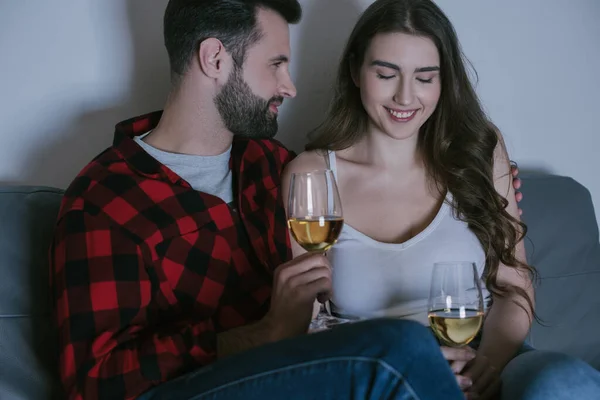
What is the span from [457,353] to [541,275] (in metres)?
0.75

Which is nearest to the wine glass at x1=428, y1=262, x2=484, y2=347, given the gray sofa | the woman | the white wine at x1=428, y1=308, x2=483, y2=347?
the white wine at x1=428, y1=308, x2=483, y2=347

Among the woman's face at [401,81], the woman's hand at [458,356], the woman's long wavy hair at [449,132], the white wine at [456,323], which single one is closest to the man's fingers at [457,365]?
the woman's hand at [458,356]

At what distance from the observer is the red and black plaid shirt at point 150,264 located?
1.42 m

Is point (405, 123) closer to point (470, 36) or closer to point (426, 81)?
point (426, 81)

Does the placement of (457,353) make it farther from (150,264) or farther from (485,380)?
(150,264)

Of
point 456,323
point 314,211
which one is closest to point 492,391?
point 456,323

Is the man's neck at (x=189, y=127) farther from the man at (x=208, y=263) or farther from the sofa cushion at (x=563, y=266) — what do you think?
the sofa cushion at (x=563, y=266)

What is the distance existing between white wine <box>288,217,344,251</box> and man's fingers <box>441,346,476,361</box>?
0.30 m

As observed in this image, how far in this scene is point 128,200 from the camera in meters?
1.57

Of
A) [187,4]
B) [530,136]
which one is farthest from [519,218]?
[187,4]

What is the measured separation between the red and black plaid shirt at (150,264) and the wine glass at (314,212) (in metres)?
0.24

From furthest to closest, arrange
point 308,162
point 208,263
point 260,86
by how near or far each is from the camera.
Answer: point 308,162 < point 260,86 < point 208,263

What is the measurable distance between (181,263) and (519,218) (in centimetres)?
91

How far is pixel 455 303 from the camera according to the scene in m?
1.34
